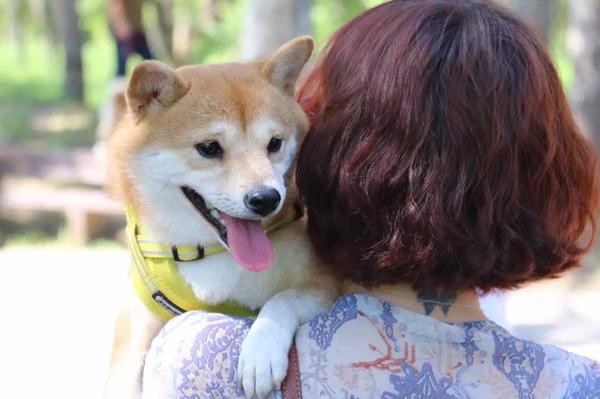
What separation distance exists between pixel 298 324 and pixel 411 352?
0.26 metres

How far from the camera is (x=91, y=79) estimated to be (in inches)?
594

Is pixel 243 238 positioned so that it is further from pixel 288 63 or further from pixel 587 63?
pixel 587 63

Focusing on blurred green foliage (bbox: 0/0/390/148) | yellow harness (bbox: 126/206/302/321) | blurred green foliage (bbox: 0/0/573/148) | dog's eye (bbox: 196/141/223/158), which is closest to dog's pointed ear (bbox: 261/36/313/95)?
dog's eye (bbox: 196/141/223/158)

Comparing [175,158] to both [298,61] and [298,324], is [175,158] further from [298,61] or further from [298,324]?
[298,324]

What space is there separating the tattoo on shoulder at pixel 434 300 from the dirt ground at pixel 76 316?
2.08 m

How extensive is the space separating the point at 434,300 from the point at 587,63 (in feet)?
15.2

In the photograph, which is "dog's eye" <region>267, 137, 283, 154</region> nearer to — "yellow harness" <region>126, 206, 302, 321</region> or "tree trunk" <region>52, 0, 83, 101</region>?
"yellow harness" <region>126, 206, 302, 321</region>

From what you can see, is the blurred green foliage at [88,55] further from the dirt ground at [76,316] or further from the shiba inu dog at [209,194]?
the shiba inu dog at [209,194]

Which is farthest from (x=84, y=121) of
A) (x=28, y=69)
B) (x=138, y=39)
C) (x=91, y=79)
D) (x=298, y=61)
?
(x=298, y=61)

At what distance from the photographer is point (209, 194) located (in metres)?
1.85

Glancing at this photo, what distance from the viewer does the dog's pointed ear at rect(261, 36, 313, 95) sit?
1.97m

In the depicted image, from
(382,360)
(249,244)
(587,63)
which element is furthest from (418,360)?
(587,63)

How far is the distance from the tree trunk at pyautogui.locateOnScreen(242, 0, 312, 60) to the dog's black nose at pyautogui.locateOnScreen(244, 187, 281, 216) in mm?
2605

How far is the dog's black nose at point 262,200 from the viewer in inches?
68.5
